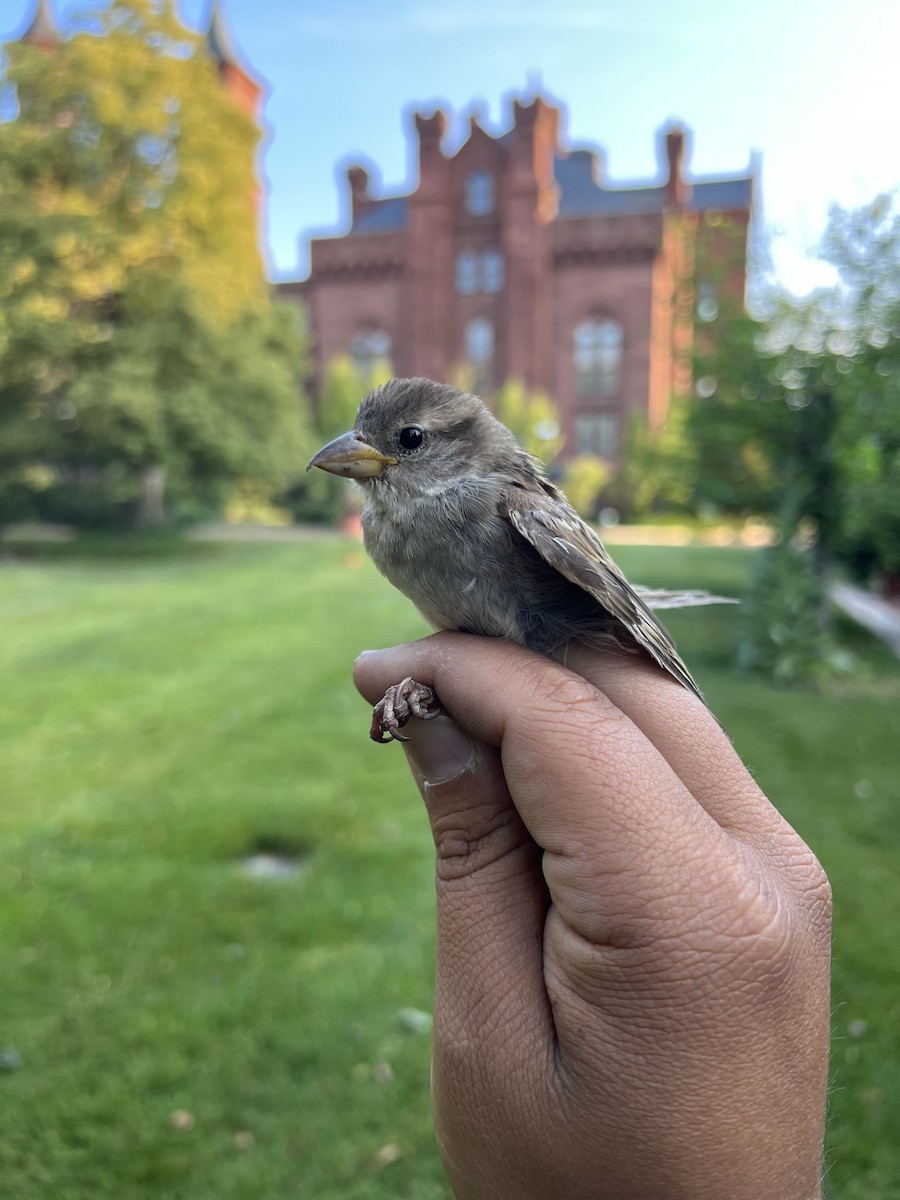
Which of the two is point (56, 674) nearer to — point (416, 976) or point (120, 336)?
point (416, 976)

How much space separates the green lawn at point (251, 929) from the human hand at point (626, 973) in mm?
1809

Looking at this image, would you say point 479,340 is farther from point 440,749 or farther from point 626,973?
point 626,973

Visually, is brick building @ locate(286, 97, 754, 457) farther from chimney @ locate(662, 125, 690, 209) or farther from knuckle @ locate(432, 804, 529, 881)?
knuckle @ locate(432, 804, 529, 881)

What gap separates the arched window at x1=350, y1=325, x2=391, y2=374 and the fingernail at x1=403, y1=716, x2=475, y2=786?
39.8 meters

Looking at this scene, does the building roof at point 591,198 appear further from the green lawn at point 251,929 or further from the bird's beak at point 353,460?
the bird's beak at point 353,460

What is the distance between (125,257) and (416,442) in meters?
21.4

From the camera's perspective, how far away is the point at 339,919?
14.7ft

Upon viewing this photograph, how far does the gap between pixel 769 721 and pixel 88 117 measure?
21.5 metres

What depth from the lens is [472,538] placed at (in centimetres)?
225

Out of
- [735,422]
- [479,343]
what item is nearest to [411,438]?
[735,422]

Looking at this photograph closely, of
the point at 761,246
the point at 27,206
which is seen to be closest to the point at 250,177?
the point at 27,206

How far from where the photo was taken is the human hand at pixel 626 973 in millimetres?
1439

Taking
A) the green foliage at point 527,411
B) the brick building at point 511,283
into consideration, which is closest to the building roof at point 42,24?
the brick building at point 511,283

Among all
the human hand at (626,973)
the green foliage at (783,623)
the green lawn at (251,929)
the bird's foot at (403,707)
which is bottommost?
the green lawn at (251,929)
